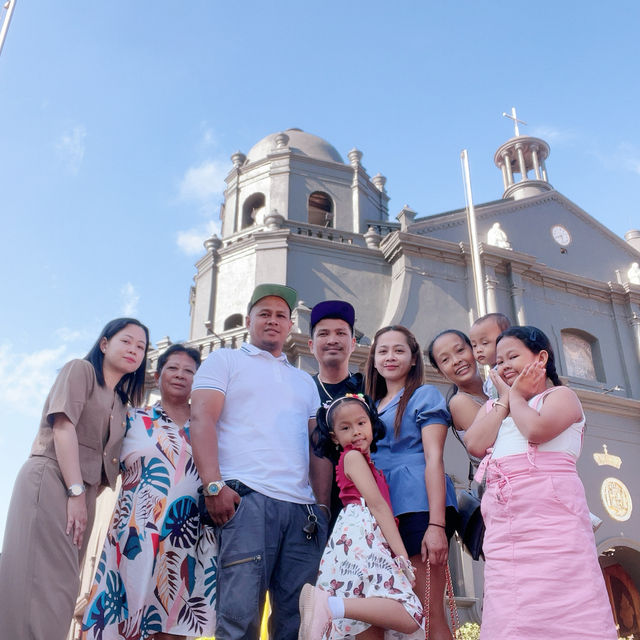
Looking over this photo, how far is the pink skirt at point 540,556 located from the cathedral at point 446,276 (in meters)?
10.1

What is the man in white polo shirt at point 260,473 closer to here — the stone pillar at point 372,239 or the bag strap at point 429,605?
the bag strap at point 429,605

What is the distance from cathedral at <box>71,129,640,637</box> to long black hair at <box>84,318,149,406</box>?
8859 mm

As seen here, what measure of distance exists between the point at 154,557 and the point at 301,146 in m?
16.6

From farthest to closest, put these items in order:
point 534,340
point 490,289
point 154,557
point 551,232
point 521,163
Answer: point 521,163
point 551,232
point 490,289
point 154,557
point 534,340

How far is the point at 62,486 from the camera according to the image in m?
3.55

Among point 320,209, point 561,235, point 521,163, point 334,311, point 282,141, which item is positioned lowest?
point 334,311

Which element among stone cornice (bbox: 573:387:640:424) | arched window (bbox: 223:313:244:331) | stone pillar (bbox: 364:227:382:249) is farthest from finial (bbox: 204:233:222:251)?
stone cornice (bbox: 573:387:640:424)

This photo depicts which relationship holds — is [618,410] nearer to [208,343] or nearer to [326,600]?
[208,343]

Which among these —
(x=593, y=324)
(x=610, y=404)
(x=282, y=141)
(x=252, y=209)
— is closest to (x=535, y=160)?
(x=593, y=324)

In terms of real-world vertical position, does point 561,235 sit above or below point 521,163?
below

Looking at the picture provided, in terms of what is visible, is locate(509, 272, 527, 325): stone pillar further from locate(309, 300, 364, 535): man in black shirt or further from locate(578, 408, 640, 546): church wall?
locate(309, 300, 364, 535): man in black shirt

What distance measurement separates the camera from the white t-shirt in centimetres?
360

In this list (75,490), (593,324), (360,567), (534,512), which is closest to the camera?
(534,512)

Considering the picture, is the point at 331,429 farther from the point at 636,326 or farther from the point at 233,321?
the point at 636,326
